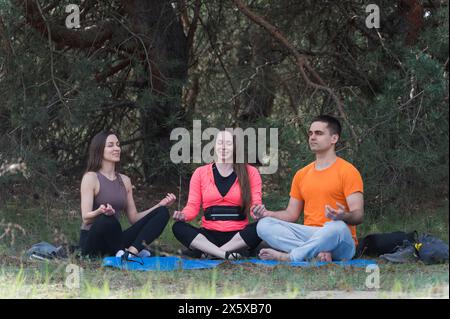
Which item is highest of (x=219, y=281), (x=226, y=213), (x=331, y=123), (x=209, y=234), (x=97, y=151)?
(x=331, y=123)

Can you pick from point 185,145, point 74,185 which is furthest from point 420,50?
point 74,185

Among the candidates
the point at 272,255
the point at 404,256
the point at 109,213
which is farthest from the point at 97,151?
the point at 404,256

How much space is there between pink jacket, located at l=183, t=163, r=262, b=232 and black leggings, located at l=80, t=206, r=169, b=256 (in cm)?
21

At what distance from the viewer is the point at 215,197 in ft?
18.9

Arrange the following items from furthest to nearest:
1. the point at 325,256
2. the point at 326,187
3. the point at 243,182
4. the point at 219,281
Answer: the point at 243,182, the point at 326,187, the point at 325,256, the point at 219,281

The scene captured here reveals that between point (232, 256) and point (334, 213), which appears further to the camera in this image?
point (232, 256)

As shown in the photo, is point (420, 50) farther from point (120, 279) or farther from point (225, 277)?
point (120, 279)

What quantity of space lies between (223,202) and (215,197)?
7 cm

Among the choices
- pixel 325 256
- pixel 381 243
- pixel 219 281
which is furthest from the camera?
pixel 381 243

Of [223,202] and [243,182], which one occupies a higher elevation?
[243,182]

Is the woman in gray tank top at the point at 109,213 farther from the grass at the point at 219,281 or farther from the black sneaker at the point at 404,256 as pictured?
the black sneaker at the point at 404,256

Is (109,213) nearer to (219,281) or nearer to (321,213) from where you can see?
(219,281)

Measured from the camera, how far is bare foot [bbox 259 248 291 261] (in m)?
5.41

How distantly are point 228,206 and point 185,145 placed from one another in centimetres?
230
